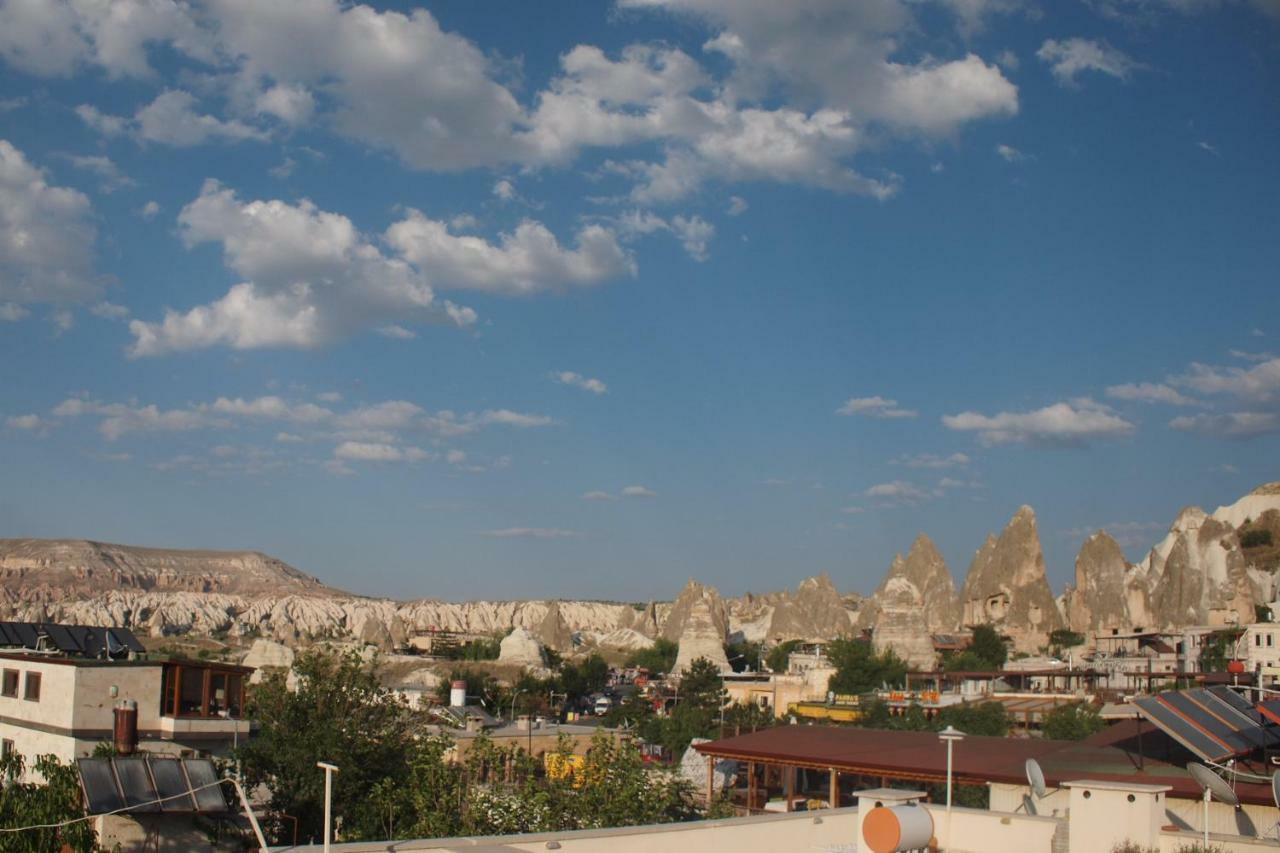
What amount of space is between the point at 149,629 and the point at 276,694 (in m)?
178

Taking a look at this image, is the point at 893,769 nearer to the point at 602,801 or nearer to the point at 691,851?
the point at 602,801

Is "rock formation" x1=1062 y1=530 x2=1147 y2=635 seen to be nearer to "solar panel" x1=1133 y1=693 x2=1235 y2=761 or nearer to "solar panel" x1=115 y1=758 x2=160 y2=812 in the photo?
"solar panel" x1=1133 y1=693 x2=1235 y2=761

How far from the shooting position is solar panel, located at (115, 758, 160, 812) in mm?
16094

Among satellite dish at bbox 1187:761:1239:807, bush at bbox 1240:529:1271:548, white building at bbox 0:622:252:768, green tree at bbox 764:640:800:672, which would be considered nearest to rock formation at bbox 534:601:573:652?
green tree at bbox 764:640:800:672

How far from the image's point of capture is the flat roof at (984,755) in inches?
699

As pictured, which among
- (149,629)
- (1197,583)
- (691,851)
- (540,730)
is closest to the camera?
(691,851)

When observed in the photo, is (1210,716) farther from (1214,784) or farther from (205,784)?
(205,784)

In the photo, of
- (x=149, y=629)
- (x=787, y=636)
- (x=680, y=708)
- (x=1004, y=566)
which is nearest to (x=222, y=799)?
(x=680, y=708)

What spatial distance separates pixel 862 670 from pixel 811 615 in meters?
71.7

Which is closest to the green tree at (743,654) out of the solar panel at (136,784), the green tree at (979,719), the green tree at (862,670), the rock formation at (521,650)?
the rock formation at (521,650)

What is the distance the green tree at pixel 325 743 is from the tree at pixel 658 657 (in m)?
106

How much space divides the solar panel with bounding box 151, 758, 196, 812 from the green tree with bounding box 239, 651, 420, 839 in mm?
4640

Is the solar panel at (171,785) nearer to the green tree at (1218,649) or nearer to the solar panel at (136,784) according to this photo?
the solar panel at (136,784)

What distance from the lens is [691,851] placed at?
12906 millimetres
